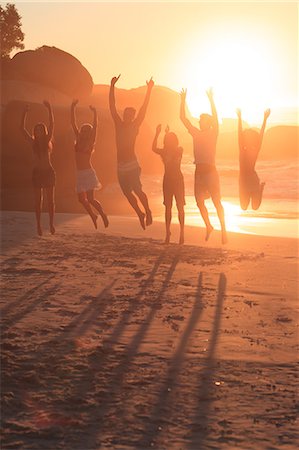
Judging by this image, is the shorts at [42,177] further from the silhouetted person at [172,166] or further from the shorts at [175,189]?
the shorts at [175,189]

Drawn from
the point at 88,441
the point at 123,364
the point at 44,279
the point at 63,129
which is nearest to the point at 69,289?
the point at 44,279

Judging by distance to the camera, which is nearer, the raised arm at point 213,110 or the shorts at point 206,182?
the raised arm at point 213,110

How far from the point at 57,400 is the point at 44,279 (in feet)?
Answer: 14.9

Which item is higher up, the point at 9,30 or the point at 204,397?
the point at 9,30

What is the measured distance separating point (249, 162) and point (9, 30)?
45032 mm

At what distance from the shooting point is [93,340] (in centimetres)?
692

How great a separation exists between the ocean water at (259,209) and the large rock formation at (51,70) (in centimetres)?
1053

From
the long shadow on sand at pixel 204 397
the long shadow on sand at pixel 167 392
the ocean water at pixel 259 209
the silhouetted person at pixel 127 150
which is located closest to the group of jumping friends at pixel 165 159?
the silhouetted person at pixel 127 150

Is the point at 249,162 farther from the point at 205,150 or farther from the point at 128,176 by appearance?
the point at 128,176

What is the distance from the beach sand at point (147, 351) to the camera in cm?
500

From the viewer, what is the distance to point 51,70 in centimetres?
5188

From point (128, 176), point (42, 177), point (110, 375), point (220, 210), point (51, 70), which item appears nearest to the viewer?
point (110, 375)

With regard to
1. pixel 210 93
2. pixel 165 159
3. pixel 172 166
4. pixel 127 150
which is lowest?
pixel 172 166

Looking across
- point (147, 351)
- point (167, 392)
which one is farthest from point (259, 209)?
point (167, 392)
